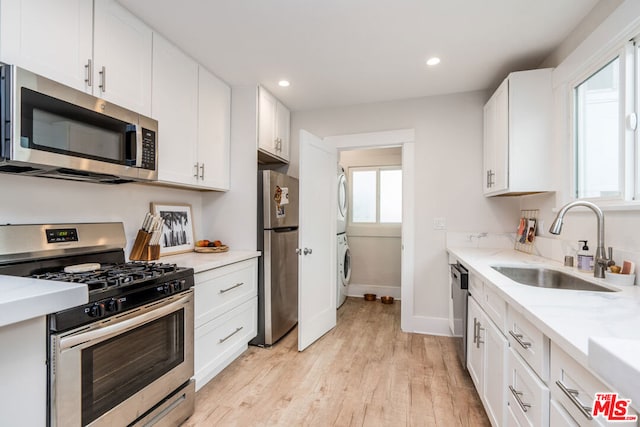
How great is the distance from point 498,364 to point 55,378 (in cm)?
189

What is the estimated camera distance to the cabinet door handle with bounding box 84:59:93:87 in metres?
1.59

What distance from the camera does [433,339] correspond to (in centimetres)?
298

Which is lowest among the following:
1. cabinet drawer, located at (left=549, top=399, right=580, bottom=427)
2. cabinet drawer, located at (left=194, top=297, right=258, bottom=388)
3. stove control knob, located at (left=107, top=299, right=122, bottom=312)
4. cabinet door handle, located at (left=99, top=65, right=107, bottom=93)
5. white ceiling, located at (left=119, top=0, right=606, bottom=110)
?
cabinet drawer, located at (left=194, top=297, right=258, bottom=388)

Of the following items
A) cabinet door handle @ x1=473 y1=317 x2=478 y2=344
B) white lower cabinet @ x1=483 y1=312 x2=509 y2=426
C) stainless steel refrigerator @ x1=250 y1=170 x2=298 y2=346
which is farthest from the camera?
stainless steel refrigerator @ x1=250 y1=170 x2=298 y2=346

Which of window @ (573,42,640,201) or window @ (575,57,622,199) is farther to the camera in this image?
window @ (575,57,622,199)

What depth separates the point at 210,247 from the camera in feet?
8.75

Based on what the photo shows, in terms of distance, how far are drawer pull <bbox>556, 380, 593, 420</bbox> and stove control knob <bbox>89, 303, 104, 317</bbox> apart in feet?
5.47

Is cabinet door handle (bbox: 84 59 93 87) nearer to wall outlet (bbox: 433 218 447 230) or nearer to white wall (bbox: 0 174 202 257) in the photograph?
white wall (bbox: 0 174 202 257)

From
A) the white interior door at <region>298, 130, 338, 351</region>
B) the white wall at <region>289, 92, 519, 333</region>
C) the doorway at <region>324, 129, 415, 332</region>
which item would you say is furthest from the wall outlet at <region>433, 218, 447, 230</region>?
the white interior door at <region>298, 130, 338, 351</region>

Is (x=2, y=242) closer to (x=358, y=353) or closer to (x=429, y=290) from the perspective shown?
(x=358, y=353)

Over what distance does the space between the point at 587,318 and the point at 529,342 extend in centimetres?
25

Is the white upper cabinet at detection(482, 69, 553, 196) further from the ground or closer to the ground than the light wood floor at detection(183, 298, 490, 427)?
further from the ground

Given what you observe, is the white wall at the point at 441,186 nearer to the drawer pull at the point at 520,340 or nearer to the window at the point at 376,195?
the window at the point at 376,195

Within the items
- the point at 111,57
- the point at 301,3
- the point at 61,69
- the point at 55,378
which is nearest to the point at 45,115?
the point at 61,69
